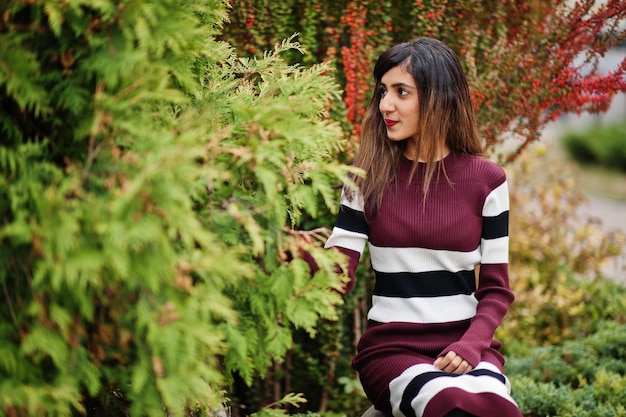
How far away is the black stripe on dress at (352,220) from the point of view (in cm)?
263

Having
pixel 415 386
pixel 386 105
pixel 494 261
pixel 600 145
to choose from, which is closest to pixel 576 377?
pixel 494 261

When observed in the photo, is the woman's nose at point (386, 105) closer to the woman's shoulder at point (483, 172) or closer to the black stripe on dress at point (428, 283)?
the woman's shoulder at point (483, 172)

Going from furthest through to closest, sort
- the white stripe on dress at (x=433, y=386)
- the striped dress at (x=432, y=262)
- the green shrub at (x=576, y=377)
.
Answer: the green shrub at (x=576, y=377), the striped dress at (x=432, y=262), the white stripe on dress at (x=433, y=386)

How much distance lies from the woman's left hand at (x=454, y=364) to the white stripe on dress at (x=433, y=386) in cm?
4

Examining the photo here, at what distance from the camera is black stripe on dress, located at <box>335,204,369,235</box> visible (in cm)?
263

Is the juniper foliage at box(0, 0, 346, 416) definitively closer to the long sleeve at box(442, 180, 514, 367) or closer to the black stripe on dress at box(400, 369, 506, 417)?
the black stripe on dress at box(400, 369, 506, 417)

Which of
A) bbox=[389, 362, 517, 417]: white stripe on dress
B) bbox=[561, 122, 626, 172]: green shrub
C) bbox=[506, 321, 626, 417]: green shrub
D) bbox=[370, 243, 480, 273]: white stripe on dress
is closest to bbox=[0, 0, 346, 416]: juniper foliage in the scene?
bbox=[389, 362, 517, 417]: white stripe on dress

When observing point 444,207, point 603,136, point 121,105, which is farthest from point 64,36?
point 603,136

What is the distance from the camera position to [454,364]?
7.68 ft

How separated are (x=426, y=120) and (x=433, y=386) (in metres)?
1.00

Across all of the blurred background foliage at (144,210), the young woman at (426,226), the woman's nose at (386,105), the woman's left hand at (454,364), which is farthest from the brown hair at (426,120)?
the woman's left hand at (454,364)

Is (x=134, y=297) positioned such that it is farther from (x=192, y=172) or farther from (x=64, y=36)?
(x=64, y=36)

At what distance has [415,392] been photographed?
229 cm

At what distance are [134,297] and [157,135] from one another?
412mm
